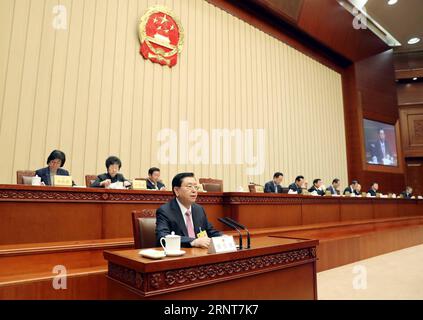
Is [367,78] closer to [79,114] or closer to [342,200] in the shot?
[342,200]

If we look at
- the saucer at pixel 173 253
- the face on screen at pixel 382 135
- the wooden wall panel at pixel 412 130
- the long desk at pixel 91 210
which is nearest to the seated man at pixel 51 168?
the long desk at pixel 91 210

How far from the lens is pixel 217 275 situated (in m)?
1.25

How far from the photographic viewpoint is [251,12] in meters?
6.52

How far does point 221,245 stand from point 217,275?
0.43 feet

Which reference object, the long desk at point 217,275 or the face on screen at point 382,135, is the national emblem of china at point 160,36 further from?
the face on screen at point 382,135

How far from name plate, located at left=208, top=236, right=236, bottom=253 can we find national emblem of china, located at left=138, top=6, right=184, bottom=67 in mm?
4191

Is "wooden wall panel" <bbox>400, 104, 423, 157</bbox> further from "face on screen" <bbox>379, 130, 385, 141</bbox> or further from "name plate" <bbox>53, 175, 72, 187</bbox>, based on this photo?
"name plate" <bbox>53, 175, 72, 187</bbox>

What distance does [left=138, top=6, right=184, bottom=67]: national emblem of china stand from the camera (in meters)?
4.82

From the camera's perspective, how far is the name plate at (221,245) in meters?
1.29

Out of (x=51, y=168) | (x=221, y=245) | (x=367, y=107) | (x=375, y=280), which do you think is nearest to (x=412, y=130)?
(x=367, y=107)

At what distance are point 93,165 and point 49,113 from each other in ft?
2.90

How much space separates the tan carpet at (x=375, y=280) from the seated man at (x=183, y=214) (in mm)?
1228

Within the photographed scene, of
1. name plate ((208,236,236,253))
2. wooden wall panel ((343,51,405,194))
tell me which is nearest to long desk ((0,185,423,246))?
name plate ((208,236,236,253))

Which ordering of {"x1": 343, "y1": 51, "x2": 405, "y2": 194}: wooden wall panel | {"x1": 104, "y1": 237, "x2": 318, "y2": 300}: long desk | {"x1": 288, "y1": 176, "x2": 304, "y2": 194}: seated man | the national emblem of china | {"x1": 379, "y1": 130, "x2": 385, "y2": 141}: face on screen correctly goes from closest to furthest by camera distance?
{"x1": 104, "y1": 237, "x2": 318, "y2": 300}: long desk → the national emblem of china → {"x1": 288, "y1": 176, "x2": 304, "y2": 194}: seated man → {"x1": 343, "y1": 51, "x2": 405, "y2": 194}: wooden wall panel → {"x1": 379, "y1": 130, "x2": 385, "y2": 141}: face on screen
